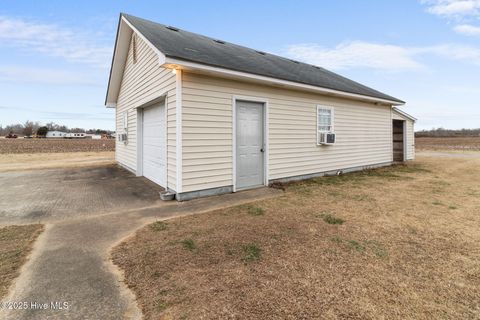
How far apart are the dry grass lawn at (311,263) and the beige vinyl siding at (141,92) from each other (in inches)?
101

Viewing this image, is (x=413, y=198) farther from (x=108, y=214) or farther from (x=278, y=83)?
(x=108, y=214)

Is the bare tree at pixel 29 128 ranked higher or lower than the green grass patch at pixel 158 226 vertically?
higher

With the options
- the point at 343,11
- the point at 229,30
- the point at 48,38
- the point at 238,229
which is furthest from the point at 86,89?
the point at 238,229

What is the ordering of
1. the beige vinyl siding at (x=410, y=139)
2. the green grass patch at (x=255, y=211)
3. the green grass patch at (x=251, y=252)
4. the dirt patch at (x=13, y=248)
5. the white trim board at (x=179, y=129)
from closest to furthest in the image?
1. the dirt patch at (x=13, y=248)
2. the green grass patch at (x=251, y=252)
3. the green grass patch at (x=255, y=211)
4. the white trim board at (x=179, y=129)
5. the beige vinyl siding at (x=410, y=139)

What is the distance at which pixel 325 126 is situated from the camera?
8.63 meters

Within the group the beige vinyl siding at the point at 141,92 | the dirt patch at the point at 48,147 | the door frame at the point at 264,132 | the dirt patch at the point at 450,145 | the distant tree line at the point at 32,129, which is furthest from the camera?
the distant tree line at the point at 32,129

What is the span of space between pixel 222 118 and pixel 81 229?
12.3 ft

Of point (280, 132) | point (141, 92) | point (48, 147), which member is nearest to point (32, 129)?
point (48, 147)

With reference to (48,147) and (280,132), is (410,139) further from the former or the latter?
(48,147)

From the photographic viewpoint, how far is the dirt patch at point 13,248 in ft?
7.91

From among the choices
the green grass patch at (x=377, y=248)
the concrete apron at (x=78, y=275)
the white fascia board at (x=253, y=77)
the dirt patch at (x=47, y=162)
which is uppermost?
the white fascia board at (x=253, y=77)

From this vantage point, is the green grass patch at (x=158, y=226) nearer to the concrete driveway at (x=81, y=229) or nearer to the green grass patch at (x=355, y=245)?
the concrete driveway at (x=81, y=229)

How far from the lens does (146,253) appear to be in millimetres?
2934

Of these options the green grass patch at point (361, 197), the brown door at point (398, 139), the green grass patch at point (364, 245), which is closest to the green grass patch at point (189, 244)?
the green grass patch at point (364, 245)
